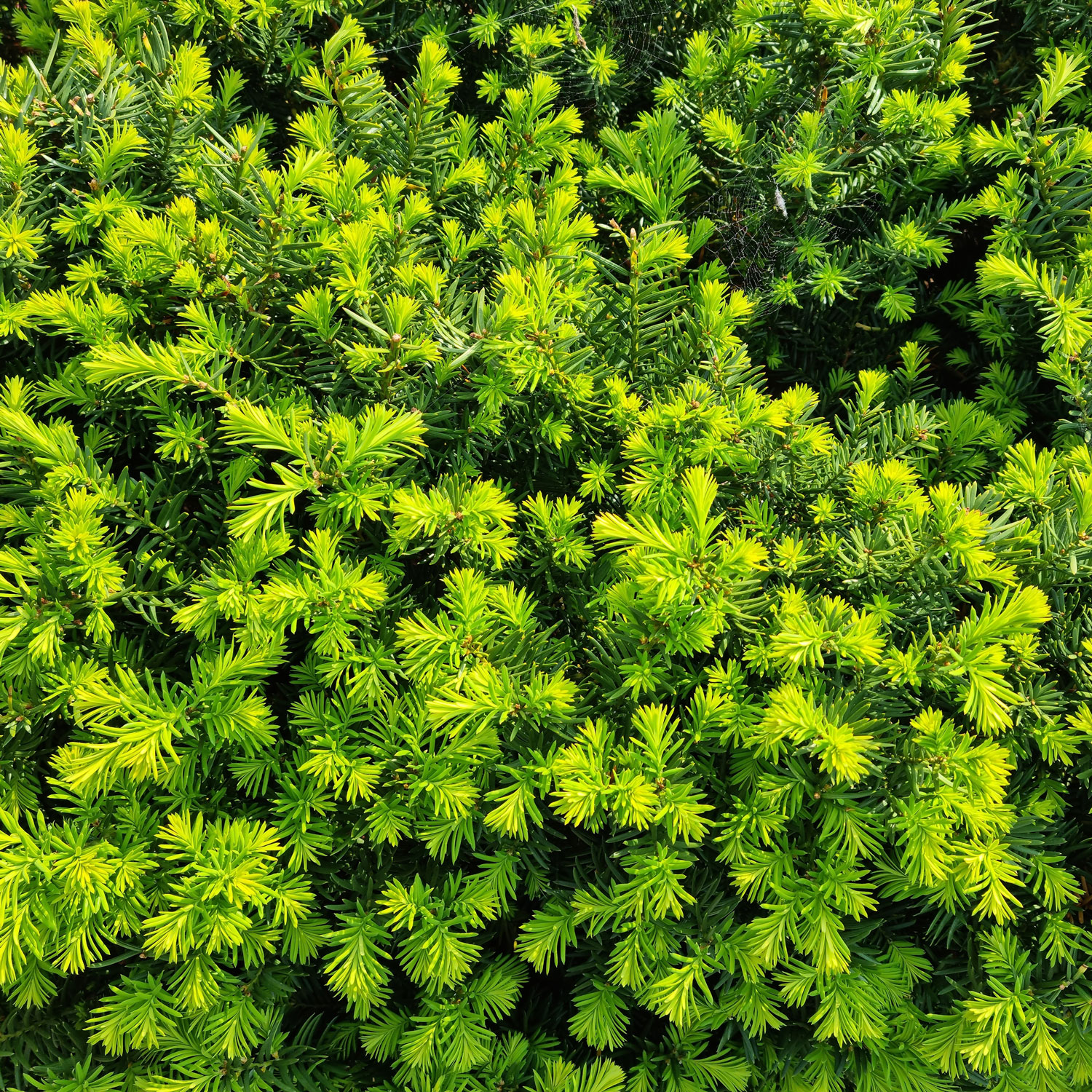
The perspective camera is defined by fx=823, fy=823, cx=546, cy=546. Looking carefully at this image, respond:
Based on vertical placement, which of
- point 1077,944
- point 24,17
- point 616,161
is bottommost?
point 1077,944

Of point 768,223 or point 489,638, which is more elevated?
point 768,223

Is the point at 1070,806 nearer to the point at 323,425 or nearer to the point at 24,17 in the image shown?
the point at 323,425

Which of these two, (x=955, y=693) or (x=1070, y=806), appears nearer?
(x=955, y=693)

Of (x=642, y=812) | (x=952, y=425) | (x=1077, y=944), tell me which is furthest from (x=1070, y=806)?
(x=642, y=812)

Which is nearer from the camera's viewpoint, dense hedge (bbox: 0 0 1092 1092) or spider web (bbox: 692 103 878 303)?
dense hedge (bbox: 0 0 1092 1092)

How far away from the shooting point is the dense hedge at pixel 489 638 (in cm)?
109

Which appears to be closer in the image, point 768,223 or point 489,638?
point 489,638

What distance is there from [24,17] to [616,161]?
4.19 feet

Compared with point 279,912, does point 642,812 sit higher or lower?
higher

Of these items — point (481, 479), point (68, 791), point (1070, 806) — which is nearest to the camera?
point (68, 791)

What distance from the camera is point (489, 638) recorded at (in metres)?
1.13

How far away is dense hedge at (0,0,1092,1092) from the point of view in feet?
3.56

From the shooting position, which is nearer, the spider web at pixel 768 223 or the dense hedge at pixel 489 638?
the dense hedge at pixel 489 638

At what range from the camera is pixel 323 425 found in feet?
3.74
